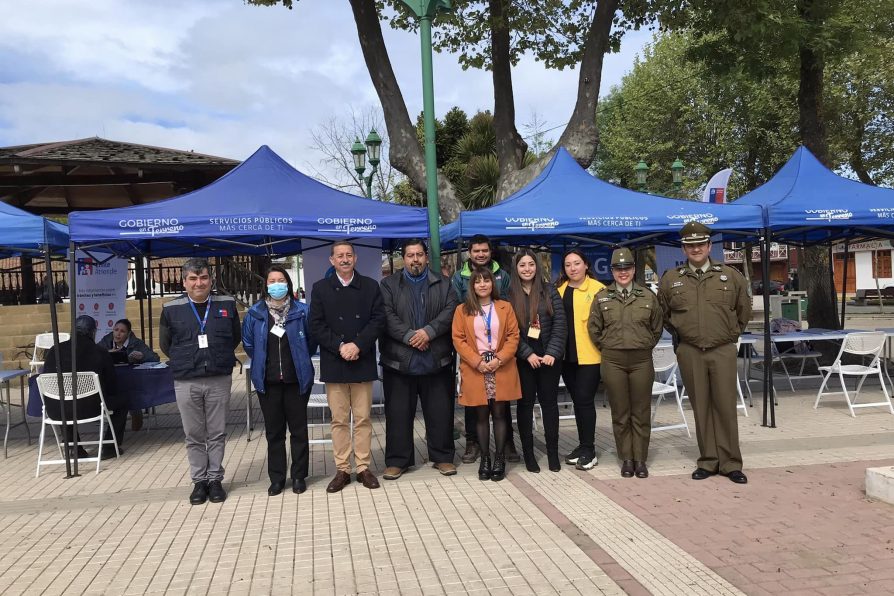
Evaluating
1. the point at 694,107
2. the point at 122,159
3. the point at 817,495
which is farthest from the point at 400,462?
the point at 694,107

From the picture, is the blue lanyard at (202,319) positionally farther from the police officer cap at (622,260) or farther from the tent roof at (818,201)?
the tent roof at (818,201)

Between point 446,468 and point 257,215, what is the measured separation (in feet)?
10.2

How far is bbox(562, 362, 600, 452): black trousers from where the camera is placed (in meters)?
5.58

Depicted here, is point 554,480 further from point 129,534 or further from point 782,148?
point 782,148

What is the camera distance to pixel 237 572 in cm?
391

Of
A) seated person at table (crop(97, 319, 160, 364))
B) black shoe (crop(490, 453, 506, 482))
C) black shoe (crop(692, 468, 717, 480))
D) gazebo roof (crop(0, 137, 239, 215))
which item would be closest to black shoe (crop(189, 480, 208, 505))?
black shoe (crop(490, 453, 506, 482))

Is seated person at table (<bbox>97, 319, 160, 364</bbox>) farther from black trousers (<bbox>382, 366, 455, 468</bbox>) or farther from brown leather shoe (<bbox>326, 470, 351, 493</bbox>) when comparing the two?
black trousers (<bbox>382, 366, 455, 468</bbox>)

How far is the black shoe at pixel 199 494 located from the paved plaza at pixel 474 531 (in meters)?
0.11

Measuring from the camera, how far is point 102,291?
9.09 metres

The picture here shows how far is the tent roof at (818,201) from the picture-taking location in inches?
301

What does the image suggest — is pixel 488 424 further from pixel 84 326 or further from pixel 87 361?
pixel 84 326

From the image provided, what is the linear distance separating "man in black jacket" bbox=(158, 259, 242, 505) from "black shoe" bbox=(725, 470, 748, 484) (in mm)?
4020

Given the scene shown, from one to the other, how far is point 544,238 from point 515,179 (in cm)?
171

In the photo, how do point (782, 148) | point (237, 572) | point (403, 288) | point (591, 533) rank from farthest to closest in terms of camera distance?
1. point (782, 148)
2. point (403, 288)
3. point (591, 533)
4. point (237, 572)
